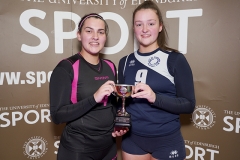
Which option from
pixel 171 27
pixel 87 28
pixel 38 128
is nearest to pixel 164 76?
pixel 87 28

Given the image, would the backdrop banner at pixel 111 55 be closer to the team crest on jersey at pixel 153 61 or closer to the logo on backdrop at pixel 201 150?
the logo on backdrop at pixel 201 150

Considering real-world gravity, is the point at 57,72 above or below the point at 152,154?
above

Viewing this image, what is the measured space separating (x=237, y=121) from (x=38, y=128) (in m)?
1.85

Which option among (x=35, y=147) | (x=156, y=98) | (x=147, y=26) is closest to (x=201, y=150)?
(x=156, y=98)

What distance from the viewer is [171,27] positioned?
2.01m

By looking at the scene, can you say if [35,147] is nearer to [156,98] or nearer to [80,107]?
[80,107]

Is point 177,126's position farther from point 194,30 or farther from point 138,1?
point 138,1

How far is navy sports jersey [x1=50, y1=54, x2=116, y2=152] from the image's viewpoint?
1.29m

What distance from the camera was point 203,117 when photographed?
2.01 meters

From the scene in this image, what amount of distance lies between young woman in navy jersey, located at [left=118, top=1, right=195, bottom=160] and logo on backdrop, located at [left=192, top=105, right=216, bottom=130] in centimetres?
65

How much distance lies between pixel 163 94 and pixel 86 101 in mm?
525

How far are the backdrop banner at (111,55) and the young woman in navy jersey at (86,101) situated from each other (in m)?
0.67

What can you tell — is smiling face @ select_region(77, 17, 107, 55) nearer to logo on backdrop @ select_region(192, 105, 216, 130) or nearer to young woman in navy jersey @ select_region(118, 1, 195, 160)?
young woman in navy jersey @ select_region(118, 1, 195, 160)

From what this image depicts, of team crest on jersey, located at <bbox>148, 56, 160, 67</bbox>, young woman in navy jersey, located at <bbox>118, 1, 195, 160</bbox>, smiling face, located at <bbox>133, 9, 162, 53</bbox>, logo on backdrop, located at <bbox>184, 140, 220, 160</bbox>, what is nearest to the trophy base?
young woman in navy jersey, located at <bbox>118, 1, 195, 160</bbox>
